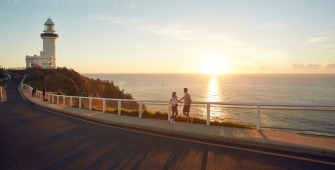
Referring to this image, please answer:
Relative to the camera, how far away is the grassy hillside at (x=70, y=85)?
55500mm

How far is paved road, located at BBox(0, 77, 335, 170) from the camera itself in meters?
7.28

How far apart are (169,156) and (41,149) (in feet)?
13.7

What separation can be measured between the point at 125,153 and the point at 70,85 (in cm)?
5420

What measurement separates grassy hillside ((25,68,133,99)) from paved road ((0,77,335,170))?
43271 mm

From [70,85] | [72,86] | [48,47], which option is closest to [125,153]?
[72,86]

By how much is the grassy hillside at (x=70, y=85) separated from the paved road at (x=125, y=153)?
43.3m

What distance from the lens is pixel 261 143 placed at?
8.99 metres

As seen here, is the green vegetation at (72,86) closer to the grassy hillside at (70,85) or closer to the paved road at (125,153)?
the grassy hillside at (70,85)

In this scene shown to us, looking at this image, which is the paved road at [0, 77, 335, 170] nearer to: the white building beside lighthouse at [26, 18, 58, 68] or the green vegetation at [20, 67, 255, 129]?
the green vegetation at [20, 67, 255, 129]

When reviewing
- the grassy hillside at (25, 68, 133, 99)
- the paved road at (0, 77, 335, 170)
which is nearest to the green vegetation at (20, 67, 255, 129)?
the grassy hillside at (25, 68, 133, 99)

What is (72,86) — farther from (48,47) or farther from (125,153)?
(125,153)

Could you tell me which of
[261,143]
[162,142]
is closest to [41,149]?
[162,142]

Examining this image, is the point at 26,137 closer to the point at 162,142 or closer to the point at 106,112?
the point at 162,142

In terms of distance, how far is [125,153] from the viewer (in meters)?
8.45
